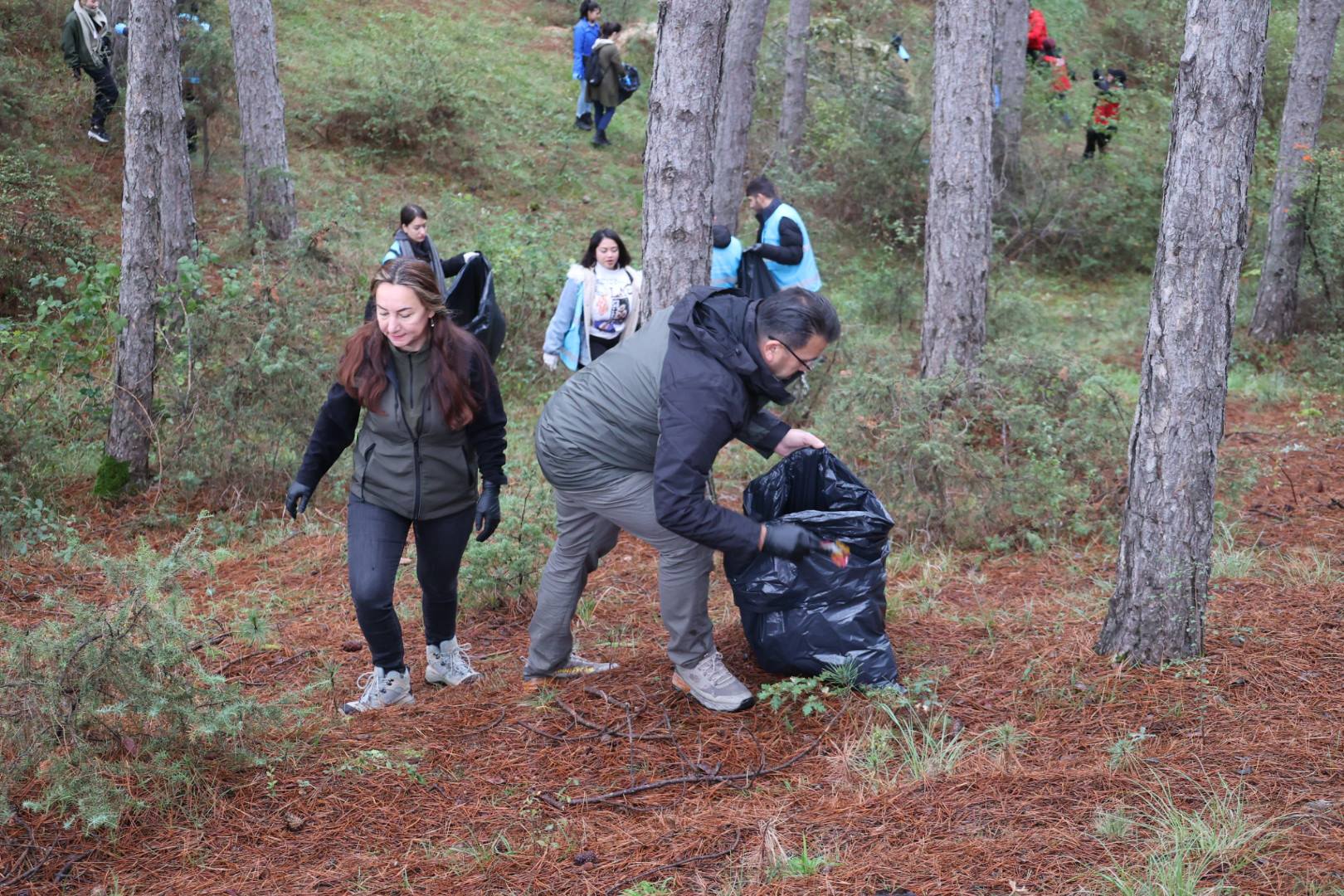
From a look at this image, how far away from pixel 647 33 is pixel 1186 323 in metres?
19.1

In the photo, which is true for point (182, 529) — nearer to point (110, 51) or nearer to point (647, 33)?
point (110, 51)

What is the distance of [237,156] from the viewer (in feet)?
46.7

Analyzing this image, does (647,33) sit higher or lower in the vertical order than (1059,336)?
higher

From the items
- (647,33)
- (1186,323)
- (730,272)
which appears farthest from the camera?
(647,33)

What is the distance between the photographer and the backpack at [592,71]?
17.2 m

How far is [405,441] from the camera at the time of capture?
422 cm

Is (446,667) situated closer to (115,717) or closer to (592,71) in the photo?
(115,717)

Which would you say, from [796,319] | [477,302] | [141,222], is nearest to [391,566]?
[796,319]

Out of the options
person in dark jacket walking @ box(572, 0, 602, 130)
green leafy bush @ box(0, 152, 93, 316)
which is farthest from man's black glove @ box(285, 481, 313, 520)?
person in dark jacket walking @ box(572, 0, 602, 130)

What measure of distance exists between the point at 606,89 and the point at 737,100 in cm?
519

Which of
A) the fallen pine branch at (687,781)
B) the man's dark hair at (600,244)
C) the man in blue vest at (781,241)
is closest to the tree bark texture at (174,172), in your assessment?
the man's dark hair at (600,244)

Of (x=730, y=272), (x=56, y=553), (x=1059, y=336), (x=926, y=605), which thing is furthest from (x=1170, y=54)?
(x=56, y=553)

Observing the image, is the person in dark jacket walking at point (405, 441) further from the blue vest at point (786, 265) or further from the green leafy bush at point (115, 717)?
the blue vest at point (786, 265)

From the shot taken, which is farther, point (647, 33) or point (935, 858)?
point (647, 33)
